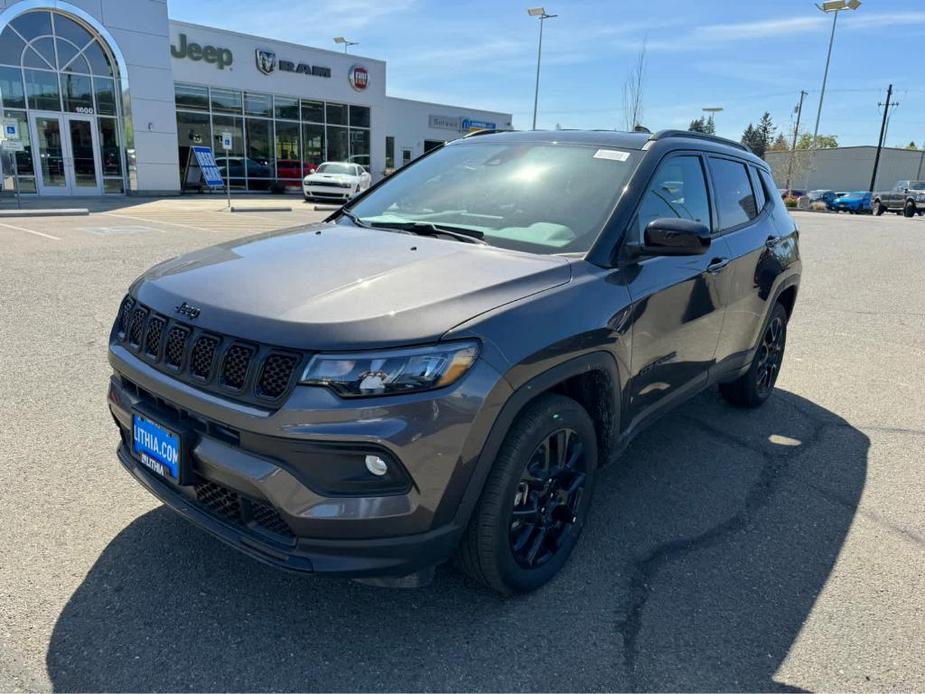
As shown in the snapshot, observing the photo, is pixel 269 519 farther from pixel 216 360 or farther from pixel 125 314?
pixel 125 314

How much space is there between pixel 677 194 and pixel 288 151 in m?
28.5

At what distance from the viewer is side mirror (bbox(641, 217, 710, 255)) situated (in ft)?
9.17

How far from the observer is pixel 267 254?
286 cm

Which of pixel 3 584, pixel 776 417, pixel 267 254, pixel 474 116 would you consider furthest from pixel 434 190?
pixel 474 116

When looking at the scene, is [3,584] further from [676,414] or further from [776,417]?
[776,417]

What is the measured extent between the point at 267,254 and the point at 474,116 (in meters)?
46.2

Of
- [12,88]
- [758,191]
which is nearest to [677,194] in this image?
[758,191]

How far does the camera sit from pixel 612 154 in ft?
11.0

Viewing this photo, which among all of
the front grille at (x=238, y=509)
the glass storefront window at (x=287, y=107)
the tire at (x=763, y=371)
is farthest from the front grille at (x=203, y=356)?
the glass storefront window at (x=287, y=107)

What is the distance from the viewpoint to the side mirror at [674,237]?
9.17ft

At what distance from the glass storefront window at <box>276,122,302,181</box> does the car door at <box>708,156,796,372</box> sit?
2732 centimetres

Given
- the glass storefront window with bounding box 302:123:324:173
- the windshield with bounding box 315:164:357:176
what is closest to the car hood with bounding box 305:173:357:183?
the windshield with bounding box 315:164:357:176

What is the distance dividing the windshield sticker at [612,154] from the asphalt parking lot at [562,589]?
1.71 metres

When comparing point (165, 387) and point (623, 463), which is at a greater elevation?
point (165, 387)
